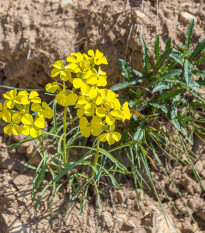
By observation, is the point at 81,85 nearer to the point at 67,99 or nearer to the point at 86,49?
the point at 67,99

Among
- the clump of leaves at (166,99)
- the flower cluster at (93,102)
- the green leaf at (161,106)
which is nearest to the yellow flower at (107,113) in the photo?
the flower cluster at (93,102)

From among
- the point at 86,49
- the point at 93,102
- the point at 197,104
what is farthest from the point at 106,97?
the point at 197,104

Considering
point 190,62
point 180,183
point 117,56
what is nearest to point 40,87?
point 117,56

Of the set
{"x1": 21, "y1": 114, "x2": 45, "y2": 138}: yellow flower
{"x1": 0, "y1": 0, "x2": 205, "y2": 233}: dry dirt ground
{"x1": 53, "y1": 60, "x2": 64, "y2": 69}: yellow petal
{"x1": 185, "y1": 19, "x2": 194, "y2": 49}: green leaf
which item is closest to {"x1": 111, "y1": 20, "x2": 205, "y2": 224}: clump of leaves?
{"x1": 185, "y1": 19, "x2": 194, "y2": 49}: green leaf

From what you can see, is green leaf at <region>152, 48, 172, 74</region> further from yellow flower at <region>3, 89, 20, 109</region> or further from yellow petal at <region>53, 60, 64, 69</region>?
yellow flower at <region>3, 89, 20, 109</region>

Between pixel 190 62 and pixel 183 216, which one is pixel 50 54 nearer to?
pixel 190 62
